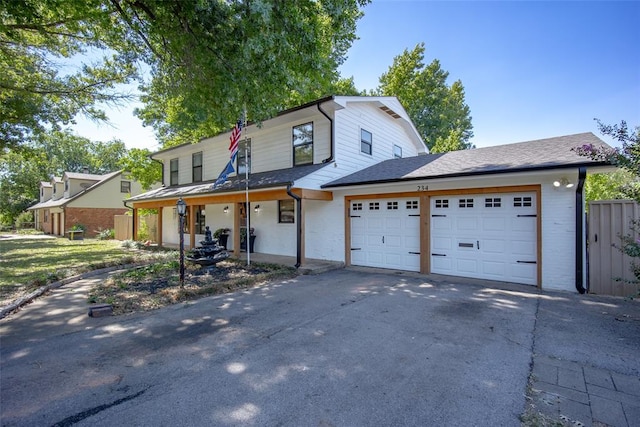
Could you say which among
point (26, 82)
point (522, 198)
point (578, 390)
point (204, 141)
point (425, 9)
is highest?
point (425, 9)

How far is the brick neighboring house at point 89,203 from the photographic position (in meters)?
23.9

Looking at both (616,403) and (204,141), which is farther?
(204,141)

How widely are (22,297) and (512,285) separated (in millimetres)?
10330

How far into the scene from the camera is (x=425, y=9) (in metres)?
10.1

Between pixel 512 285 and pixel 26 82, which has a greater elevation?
pixel 26 82

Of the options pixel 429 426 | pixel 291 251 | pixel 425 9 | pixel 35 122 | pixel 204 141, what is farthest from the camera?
pixel 204 141

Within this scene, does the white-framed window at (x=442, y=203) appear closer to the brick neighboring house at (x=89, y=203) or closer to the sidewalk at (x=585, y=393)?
the sidewalk at (x=585, y=393)

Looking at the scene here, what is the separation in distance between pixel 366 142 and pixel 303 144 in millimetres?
2518

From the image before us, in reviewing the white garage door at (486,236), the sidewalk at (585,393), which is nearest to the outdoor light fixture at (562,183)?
the white garage door at (486,236)

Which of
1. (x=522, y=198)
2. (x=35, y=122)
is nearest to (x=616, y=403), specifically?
(x=522, y=198)

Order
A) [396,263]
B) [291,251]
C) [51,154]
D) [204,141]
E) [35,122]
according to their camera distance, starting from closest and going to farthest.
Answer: [396,263], [291,251], [35,122], [204,141], [51,154]

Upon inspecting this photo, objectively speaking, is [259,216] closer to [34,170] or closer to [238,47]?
[238,47]

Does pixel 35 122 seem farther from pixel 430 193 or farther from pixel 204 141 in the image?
pixel 430 193

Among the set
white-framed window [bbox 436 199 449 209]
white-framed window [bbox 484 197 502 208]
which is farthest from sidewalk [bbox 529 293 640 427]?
white-framed window [bbox 436 199 449 209]
